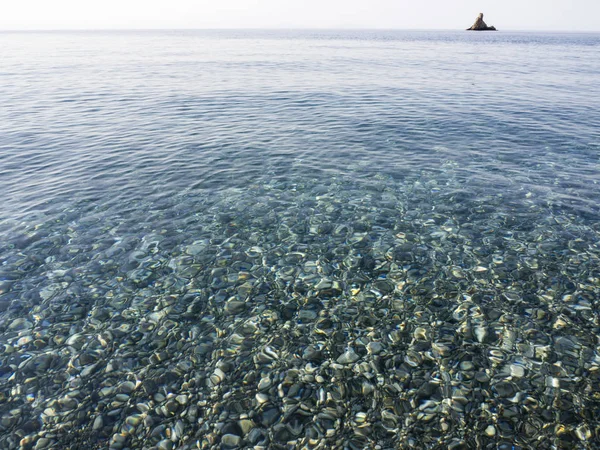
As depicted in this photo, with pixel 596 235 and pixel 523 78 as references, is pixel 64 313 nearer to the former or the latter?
pixel 596 235

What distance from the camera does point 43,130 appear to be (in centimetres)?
3114

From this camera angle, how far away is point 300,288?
13.0m

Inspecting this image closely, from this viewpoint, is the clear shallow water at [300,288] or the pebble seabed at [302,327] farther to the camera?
the clear shallow water at [300,288]

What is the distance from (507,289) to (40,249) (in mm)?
18159

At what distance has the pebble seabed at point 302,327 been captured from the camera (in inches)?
332

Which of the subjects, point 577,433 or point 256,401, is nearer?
point 577,433

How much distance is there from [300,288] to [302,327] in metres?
1.94

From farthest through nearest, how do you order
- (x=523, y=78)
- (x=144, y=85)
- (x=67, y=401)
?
1. (x=523, y=78)
2. (x=144, y=85)
3. (x=67, y=401)

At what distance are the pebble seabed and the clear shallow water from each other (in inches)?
2.2

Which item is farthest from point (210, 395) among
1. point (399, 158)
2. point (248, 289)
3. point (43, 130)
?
point (43, 130)

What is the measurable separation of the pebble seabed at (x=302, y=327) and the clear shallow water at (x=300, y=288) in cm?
6

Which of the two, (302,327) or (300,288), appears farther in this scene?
(300,288)

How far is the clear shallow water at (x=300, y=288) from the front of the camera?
8.63 m

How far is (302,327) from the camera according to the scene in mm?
11258
